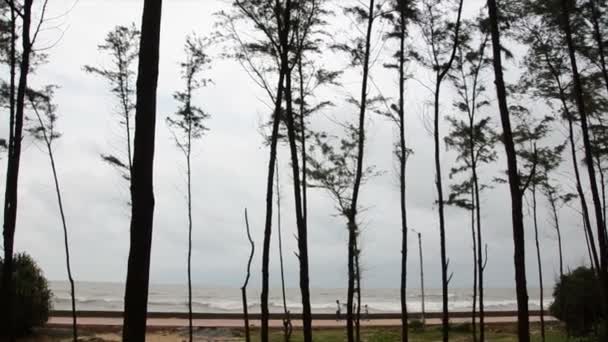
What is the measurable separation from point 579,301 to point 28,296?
18861mm

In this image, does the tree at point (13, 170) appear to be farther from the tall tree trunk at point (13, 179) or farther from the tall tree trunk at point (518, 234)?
the tall tree trunk at point (518, 234)

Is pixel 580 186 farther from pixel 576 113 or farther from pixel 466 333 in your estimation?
pixel 466 333

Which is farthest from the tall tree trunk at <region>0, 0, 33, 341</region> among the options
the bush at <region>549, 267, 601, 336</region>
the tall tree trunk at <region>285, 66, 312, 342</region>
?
the bush at <region>549, 267, 601, 336</region>

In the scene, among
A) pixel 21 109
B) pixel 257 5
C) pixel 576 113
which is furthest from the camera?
pixel 576 113

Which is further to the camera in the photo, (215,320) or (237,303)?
(237,303)

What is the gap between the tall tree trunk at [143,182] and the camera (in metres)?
4.78

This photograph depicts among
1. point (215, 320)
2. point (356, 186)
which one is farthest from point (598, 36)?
point (215, 320)

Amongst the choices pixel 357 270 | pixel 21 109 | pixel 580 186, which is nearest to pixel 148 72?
pixel 21 109

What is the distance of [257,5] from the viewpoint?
527 inches

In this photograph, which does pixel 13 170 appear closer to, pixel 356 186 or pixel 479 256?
pixel 356 186

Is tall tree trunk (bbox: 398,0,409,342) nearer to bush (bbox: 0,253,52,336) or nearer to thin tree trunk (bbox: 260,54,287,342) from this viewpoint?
thin tree trunk (bbox: 260,54,287,342)

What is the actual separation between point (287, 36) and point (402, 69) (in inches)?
223

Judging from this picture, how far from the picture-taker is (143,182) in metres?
4.97

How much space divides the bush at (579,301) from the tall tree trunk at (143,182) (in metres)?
17.9
